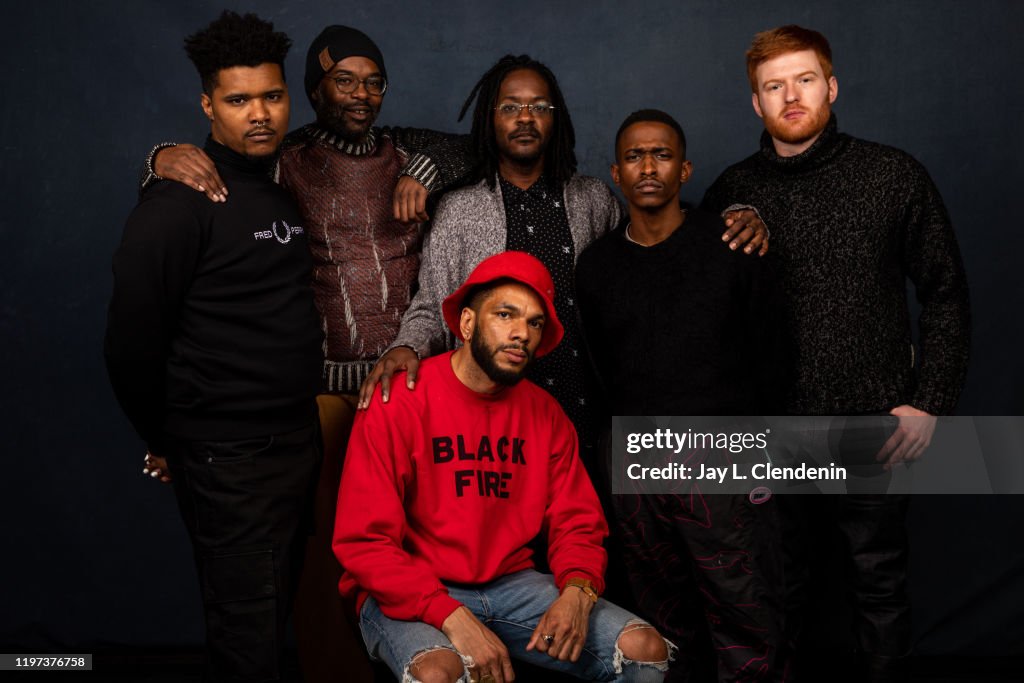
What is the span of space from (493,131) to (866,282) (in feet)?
3.87

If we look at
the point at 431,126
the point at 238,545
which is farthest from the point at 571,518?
the point at 431,126

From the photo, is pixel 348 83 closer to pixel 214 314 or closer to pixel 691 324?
pixel 214 314

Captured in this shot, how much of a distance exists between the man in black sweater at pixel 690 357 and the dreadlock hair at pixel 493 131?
213mm

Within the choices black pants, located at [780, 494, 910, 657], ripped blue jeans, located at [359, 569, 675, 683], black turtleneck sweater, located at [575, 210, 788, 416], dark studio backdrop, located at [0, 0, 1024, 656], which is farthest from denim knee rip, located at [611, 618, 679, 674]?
dark studio backdrop, located at [0, 0, 1024, 656]

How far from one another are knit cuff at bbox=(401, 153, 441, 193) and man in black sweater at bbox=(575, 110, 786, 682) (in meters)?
0.50

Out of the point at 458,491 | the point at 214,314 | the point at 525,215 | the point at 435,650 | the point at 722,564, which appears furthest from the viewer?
the point at 525,215

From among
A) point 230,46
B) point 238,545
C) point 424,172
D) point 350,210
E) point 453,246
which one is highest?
point 230,46

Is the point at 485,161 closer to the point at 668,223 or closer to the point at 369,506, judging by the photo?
the point at 668,223

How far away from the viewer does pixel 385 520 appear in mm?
2283

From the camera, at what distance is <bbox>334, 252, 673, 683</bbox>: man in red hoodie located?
88.4 inches

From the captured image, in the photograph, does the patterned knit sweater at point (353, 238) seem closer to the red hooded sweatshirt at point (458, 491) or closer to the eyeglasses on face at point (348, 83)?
the eyeglasses on face at point (348, 83)

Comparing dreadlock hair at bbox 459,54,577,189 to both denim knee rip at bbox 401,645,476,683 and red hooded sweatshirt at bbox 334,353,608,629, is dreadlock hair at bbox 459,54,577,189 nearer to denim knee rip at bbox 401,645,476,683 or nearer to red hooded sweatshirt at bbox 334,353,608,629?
red hooded sweatshirt at bbox 334,353,608,629

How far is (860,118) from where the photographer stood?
3564 millimetres

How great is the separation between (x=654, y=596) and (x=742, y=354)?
77 cm
